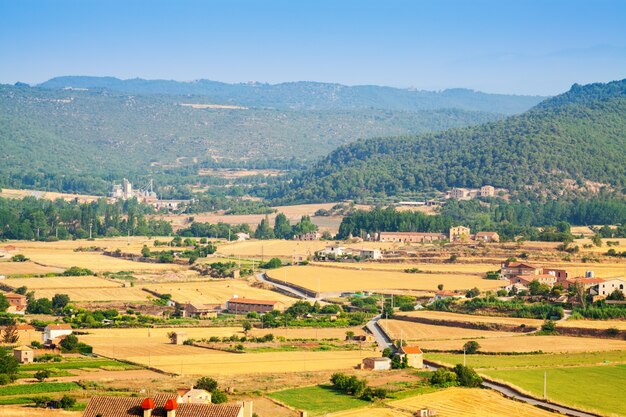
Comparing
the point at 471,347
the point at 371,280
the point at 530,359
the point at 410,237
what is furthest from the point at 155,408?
the point at 410,237

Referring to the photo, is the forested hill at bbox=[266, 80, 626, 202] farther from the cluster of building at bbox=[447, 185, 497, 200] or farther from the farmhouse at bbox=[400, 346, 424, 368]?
the farmhouse at bbox=[400, 346, 424, 368]

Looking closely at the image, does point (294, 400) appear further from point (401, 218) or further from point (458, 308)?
point (401, 218)

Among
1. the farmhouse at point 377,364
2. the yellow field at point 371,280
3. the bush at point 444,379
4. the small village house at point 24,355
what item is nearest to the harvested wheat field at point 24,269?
the yellow field at point 371,280

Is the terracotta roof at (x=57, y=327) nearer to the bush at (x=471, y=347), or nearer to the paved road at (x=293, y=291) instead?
the bush at (x=471, y=347)

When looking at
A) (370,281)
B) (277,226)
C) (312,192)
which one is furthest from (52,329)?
(312,192)

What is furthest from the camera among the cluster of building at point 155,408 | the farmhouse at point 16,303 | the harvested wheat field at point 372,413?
the farmhouse at point 16,303

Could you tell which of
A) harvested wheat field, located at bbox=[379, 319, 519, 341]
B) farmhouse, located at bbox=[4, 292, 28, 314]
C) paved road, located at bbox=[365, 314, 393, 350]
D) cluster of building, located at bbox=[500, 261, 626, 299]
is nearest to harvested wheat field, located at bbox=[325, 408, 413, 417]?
paved road, located at bbox=[365, 314, 393, 350]
